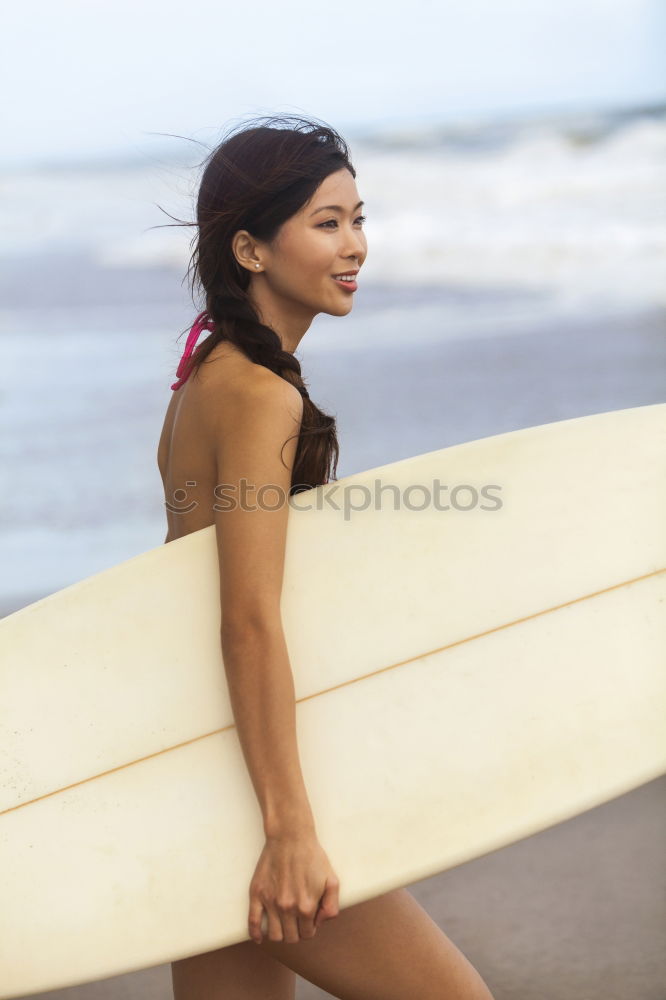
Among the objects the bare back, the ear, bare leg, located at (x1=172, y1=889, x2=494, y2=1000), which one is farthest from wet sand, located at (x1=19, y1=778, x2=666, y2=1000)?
the ear

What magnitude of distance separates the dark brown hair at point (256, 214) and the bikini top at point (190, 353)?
0.01 m

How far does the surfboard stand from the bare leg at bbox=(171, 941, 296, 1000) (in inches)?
3.8

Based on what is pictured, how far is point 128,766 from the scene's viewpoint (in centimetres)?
137

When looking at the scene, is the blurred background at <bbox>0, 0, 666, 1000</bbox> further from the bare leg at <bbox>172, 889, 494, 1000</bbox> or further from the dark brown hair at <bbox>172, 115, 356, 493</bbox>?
the bare leg at <bbox>172, 889, 494, 1000</bbox>

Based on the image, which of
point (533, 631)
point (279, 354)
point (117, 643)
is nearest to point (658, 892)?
point (533, 631)

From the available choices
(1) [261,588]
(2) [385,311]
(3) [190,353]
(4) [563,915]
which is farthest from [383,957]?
(2) [385,311]

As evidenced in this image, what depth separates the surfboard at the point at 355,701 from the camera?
130cm

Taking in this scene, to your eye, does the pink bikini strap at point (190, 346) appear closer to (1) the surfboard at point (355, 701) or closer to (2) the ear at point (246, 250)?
(2) the ear at point (246, 250)

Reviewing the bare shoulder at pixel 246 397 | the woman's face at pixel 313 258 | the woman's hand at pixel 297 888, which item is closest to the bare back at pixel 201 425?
the bare shoulder at pixel 246 397

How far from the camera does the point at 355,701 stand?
1.38 meters

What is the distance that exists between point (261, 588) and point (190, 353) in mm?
377

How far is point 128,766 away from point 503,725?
0.51 m

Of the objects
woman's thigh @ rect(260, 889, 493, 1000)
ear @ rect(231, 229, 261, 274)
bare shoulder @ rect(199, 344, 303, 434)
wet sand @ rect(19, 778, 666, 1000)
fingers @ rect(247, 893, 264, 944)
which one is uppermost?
ear @ rect(231, 229, 261, 274)

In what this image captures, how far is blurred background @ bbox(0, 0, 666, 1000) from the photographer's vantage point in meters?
4.13
